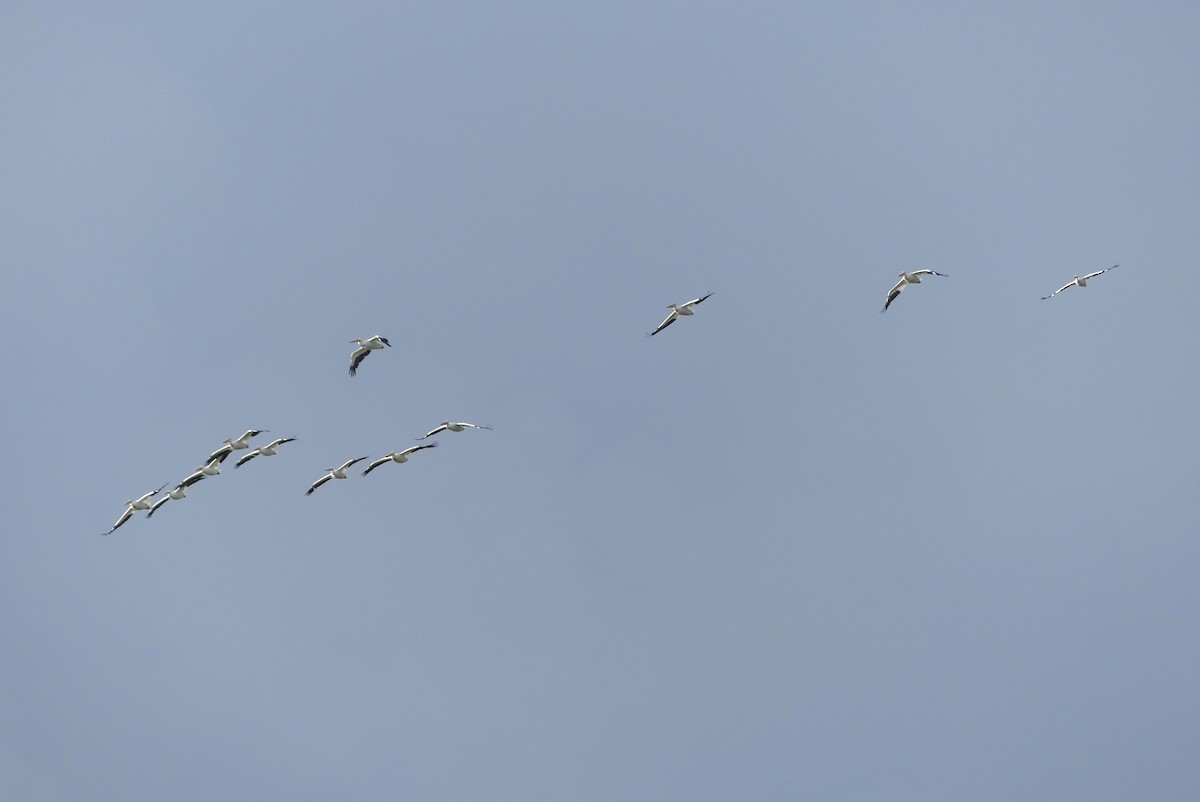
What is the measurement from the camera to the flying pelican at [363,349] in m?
73.8

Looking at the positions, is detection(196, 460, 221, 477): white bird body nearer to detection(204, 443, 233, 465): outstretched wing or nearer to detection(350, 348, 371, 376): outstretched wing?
detection(204, 443, 233, 465): outstretched wing

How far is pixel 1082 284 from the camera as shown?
3622 inches

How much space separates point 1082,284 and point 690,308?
28796 millimetres

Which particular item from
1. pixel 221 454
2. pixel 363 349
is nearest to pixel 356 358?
pixel 363 349

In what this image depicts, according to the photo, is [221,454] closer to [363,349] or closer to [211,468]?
[211,468]

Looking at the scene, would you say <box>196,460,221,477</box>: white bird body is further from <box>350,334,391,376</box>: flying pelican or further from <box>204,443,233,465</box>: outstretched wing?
<box>350,334,391,376</box>: flying pelican

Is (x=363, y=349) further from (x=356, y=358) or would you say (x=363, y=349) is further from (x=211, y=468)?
(x=211, y=468)

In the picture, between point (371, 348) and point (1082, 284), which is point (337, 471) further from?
point (1082, 284)

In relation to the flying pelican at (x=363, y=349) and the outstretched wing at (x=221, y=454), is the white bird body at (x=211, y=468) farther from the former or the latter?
the flying pelican at (x=363, y=349)

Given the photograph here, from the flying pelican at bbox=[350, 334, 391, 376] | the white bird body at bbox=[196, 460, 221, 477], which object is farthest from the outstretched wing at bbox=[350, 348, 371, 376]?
the white bird body at bbox=[196, 460, 221, 477]

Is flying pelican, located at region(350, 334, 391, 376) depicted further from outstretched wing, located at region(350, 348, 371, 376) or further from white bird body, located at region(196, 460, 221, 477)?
white bird body, located at region(196, 460, 221, 477)

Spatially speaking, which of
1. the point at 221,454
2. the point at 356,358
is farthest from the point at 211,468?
the point at 356,358

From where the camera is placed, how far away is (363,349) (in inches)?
2955

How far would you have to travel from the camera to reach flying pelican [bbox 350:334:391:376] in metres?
73.8
